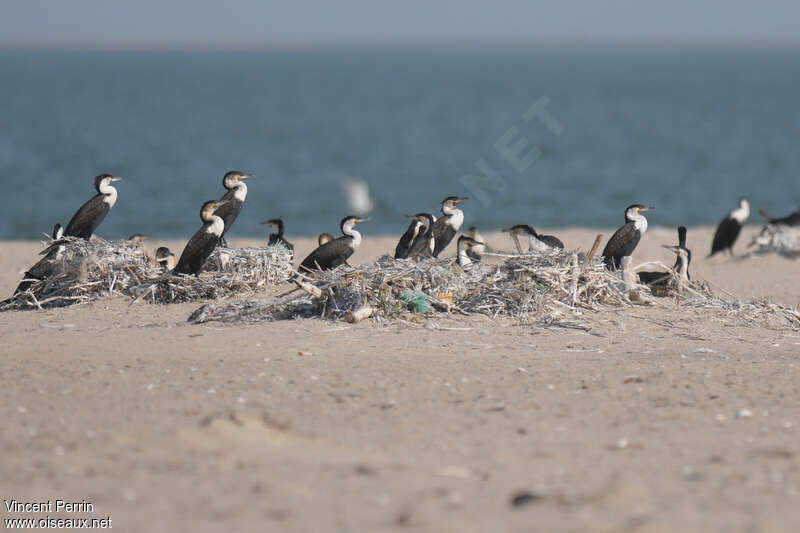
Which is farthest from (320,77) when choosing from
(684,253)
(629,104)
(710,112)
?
(684,253)

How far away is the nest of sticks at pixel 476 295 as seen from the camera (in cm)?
894

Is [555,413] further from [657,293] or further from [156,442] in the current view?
[657,293]

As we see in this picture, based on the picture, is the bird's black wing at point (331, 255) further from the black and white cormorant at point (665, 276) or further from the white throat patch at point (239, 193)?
the black and white cormorant at point (665, 276)

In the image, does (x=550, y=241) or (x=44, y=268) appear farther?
(x=550, y=241)

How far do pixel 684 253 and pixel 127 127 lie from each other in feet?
Answer: 161

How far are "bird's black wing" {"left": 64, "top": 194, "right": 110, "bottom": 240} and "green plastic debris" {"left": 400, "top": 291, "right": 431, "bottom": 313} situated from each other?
374cm

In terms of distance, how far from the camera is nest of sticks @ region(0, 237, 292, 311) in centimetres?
1009

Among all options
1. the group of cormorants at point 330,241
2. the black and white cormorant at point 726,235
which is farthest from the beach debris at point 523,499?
the black and white cormorant at point 726,235

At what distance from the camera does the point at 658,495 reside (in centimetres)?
491

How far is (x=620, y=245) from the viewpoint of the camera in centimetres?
1120

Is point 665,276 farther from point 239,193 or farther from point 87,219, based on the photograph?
point 87,219

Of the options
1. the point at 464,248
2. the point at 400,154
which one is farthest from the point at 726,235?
the point at 400,154

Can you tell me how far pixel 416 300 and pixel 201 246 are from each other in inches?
91.0

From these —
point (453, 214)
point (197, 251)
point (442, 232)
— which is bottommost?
point (197, 251)
